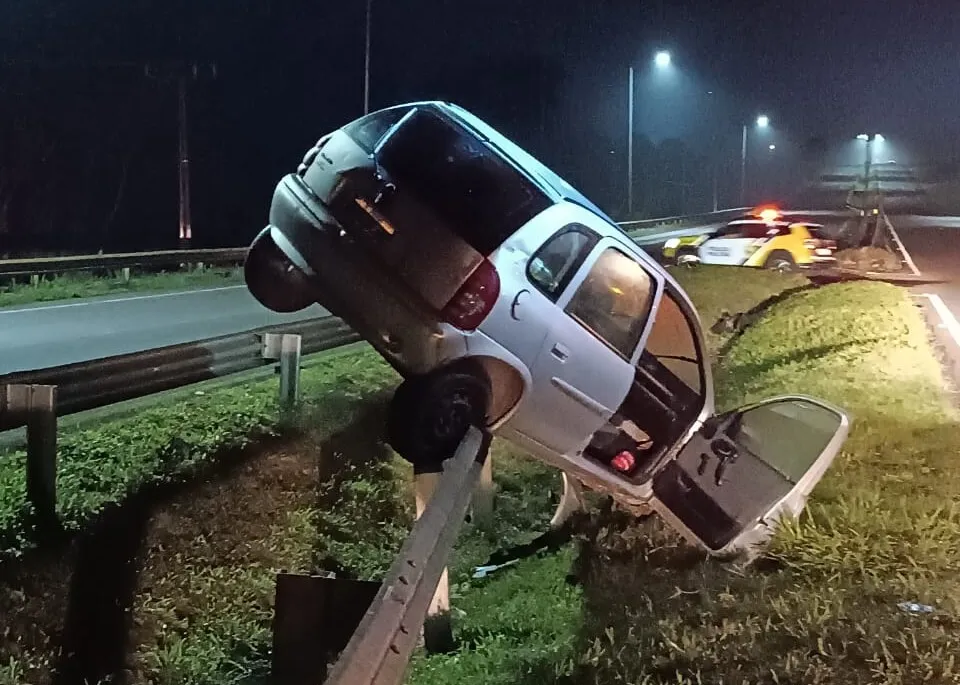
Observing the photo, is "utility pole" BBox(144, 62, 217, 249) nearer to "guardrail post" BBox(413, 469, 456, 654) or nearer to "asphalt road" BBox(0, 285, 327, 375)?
"asphalt road" BBox(0, 285, 327, 375)

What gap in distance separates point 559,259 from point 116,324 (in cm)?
869

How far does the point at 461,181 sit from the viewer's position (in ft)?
19.1

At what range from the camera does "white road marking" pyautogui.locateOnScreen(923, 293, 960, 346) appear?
15.0 meters

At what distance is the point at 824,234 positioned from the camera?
23422 millimetres

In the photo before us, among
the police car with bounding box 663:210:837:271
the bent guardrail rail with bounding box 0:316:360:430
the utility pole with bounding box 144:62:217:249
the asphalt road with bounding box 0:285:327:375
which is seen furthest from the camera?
the police car with bounding box 663:210:837:271

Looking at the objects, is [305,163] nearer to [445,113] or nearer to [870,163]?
[445,113]

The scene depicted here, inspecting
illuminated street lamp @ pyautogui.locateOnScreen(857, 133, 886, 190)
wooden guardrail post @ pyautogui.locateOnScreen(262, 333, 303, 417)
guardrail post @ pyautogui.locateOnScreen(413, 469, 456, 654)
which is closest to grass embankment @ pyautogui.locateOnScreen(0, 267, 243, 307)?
wooden guardrail post @ pyautogui.locateOnScreen(262, 333, 303, 417)

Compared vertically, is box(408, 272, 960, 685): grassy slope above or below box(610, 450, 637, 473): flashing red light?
below

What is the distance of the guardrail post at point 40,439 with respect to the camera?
18.0 feet

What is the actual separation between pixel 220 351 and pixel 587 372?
2887 mm

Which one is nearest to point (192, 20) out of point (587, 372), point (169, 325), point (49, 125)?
point (49, 125)

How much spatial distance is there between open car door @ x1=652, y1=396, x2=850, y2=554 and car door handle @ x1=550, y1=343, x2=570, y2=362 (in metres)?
1.16

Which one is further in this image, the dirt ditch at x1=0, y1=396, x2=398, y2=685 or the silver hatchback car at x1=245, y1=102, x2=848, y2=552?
the silver hatchback car at x1=245, y1=102, x2=848, y2=552

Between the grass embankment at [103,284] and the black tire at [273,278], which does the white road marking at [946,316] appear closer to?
the black tire at [273,278]
